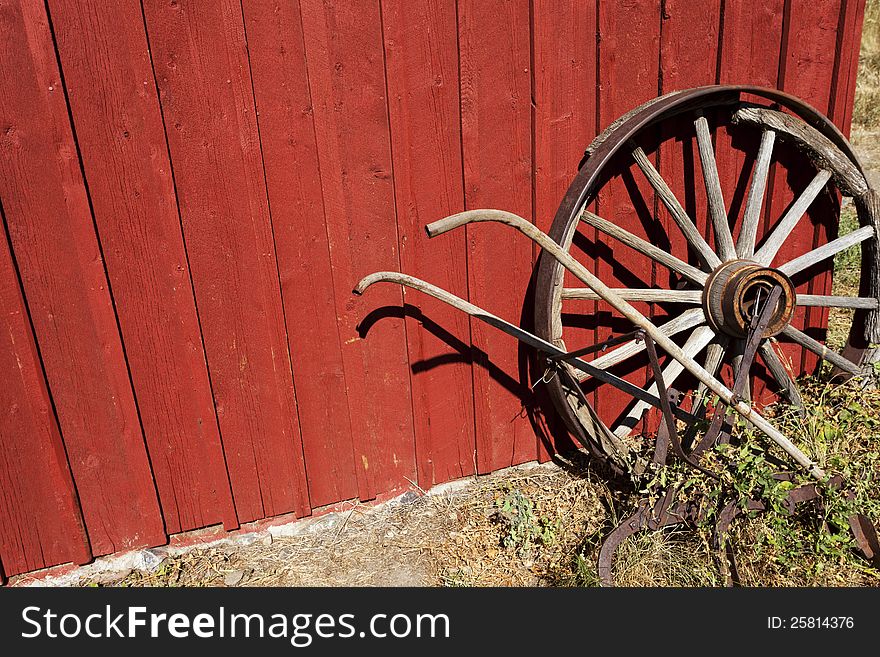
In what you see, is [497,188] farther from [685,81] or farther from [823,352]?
[823,352]

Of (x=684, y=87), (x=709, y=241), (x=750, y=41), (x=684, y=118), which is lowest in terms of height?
(x=709, y=241)

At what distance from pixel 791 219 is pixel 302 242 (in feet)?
6.85

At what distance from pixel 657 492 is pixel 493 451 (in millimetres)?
760

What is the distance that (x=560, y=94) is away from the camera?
2643 millimetres

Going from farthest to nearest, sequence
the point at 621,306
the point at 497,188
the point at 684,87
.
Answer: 1. the point at 684,87
2. the point at 497,188
3. the point at 621,306

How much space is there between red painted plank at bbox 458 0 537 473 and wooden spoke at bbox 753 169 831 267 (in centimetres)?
104

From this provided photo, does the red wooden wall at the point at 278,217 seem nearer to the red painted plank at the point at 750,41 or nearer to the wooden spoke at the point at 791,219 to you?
the red painted plank at the point at 750,41

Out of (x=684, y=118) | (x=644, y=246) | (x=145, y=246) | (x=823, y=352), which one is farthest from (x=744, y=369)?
(x=145, y=246)

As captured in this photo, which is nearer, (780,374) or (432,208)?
(432,208)

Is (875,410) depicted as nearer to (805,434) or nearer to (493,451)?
(805,434)

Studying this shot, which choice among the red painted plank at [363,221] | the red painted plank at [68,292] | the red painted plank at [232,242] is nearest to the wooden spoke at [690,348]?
the red painted plank at [363,221]

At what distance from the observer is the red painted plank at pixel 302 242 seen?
90.6 inches

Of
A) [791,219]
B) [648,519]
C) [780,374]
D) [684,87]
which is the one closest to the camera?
[648,519]

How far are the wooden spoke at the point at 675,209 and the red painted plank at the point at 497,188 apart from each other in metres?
0.47
